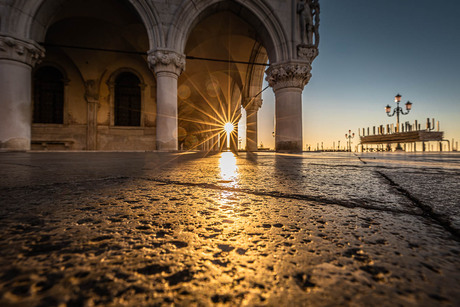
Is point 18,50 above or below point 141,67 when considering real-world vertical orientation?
below

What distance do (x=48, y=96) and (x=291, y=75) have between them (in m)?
10.8

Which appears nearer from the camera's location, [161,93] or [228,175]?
[228,175]

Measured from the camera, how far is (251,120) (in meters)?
11.2

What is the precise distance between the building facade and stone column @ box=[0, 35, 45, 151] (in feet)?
0.06

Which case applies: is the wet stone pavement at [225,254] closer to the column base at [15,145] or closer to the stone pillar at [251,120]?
the column base at [15,145]

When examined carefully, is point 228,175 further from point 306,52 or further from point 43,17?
point 43,17

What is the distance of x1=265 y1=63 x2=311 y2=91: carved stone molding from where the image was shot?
634cm

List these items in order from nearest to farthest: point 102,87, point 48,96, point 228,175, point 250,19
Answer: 1. point 228,175
2. point 250,19
3. point 48,96
4. point 102,87

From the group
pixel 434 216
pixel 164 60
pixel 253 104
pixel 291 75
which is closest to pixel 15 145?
pixel 164 60

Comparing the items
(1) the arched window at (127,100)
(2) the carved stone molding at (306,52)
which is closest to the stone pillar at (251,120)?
(2) the carved stone molding at (306,52)

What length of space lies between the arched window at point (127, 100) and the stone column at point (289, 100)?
7.18 m

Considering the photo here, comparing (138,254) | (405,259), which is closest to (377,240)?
(405,259)

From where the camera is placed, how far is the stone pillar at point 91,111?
32.4ft

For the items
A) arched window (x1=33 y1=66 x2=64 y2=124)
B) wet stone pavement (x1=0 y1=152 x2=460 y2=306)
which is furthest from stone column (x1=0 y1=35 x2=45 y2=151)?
wet stone pavement (x1=0 y1=152 x2=460 y2=306)
